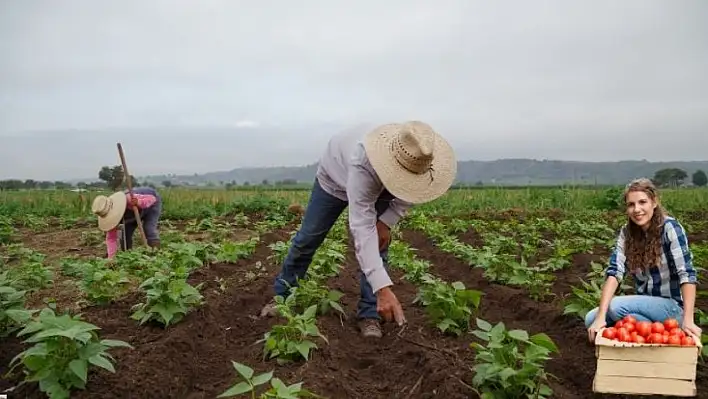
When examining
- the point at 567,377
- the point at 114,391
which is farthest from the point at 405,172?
the point at 114,391

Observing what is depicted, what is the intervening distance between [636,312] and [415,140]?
65.4 inches

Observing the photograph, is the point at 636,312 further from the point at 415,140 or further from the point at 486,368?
the point at 415,140

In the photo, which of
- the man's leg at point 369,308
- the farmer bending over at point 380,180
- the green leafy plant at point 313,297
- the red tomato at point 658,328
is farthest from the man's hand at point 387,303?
the red tomato at point 658,328

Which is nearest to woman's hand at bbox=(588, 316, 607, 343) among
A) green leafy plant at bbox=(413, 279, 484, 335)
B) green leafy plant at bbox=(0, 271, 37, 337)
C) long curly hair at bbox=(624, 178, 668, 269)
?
long curly hair at bbox=(624, 178, 668, 269)

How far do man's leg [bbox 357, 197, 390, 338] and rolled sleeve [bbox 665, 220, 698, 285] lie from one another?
168cm

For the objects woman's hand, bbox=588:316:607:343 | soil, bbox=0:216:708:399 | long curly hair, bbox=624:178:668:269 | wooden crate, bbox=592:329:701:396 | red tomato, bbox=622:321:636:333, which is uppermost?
long curly hair, bbox=624:178:668:269

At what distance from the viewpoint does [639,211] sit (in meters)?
3.51

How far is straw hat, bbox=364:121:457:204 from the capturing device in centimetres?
348

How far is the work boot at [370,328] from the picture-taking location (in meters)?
4.16

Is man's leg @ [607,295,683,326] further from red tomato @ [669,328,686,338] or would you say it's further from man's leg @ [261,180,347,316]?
man's leg @ [261,180,347,316]

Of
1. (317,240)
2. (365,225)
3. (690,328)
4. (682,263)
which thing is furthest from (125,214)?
(690,328)

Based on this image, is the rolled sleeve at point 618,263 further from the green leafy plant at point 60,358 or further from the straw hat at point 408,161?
the green leafy plant at point 60,358

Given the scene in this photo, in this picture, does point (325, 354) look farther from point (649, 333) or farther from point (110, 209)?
point (110, 209)

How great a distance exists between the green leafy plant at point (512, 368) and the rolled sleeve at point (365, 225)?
0.89 m
